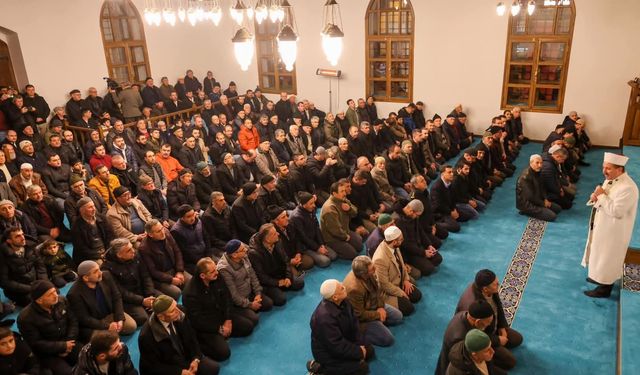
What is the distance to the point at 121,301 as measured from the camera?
493cm

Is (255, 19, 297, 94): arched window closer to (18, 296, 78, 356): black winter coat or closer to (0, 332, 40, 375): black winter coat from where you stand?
(18, 296, 78, 356): black winter coat

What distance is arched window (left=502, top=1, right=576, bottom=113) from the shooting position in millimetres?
10812

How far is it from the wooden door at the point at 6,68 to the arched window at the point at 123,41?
84.9 inches

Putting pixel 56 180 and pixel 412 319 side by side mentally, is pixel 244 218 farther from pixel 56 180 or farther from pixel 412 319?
pixel 56 180

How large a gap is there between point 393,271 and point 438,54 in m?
8.26

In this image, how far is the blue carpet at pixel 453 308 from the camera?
4.61m

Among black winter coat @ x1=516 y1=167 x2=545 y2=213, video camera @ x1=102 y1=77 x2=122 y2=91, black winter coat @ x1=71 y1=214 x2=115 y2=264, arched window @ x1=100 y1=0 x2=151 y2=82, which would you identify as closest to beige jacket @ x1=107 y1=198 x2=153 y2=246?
black winter coat @ x1=71 y1=214 x2=115 y2=264

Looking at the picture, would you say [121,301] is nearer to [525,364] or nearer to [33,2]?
[525,364]

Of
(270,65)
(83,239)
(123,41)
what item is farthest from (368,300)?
(123,41)

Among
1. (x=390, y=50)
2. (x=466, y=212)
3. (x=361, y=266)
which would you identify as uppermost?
(x=390, y=50)

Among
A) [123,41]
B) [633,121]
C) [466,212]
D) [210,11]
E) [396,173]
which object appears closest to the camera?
[466,212]

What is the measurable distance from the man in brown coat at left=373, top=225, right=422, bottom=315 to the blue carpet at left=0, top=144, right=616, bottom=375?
202 mm

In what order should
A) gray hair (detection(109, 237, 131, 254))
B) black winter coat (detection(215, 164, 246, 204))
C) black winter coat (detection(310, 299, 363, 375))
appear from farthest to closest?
1. black winter coat (detection(215, 164, 246, 204))
2. gray hair (detection(109, 237, 131, 254))
3. black winter coat (detection(310, 299, 363, 375))

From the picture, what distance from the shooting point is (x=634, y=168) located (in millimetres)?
7996
